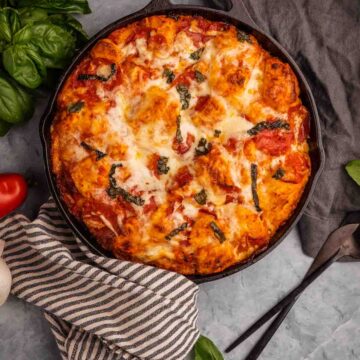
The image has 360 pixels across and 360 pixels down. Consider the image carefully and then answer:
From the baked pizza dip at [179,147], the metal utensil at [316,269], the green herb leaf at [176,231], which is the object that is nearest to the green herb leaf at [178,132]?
the baked pizza dip at [179,147]

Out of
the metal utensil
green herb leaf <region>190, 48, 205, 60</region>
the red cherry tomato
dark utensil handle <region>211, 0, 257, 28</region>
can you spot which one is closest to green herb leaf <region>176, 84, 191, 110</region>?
green herb leaf <region>190, 48, 205, 60</region>

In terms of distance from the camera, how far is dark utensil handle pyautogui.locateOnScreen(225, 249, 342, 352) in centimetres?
372

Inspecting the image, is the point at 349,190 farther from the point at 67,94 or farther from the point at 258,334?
the point at 67,94

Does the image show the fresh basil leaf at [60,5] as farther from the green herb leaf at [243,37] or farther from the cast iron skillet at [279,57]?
the green herb leaf at [243,37]

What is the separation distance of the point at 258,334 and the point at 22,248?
5.11 ft

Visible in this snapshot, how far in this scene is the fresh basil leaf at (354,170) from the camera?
3.65 meters

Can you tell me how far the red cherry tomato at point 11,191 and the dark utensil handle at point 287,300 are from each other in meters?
1.59

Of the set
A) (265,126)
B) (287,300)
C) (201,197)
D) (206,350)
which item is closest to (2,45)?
(201,197)

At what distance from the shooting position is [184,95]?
3.21 m

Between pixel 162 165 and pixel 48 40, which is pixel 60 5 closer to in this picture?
pixel 48 40

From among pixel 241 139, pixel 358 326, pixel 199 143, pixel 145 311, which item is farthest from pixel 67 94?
pixel 358 326

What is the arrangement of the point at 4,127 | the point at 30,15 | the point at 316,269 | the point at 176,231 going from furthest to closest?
Result: 1. the point at 316,269
2. the point at 4,127
3. the point at 30,15
4. the point at 176,231

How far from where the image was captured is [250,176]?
313cm

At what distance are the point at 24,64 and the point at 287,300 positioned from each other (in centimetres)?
208
